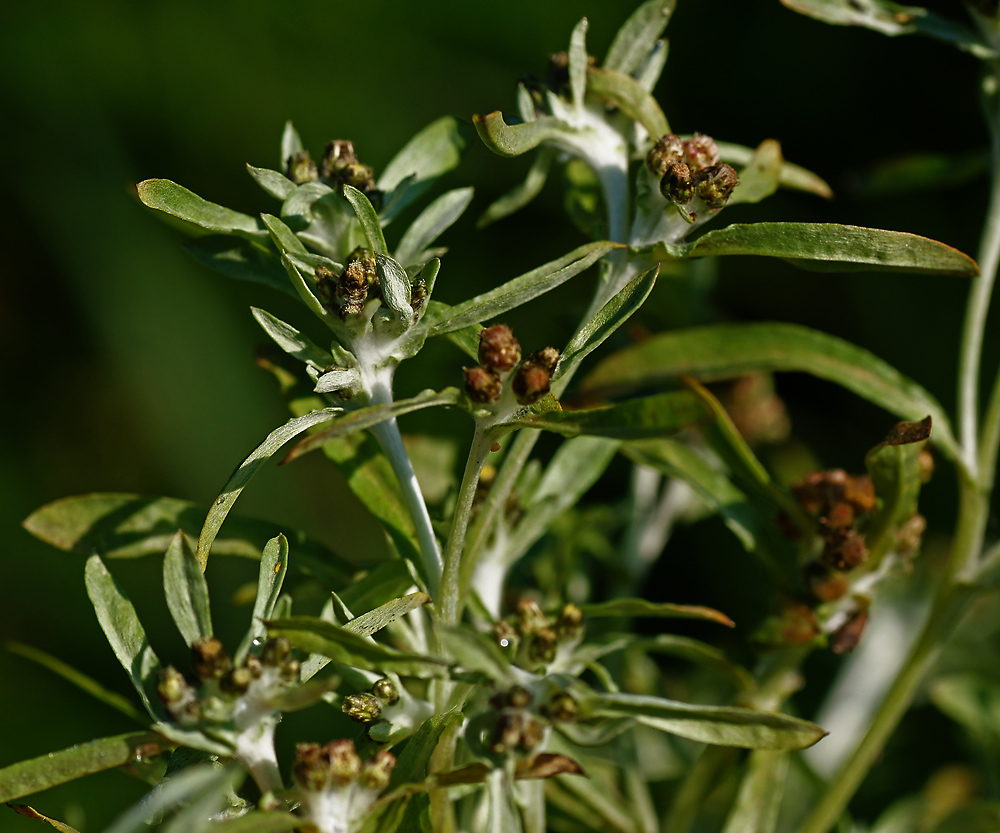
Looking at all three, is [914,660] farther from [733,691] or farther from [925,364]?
[925,364]

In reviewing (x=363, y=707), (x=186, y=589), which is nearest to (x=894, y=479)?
(x=363, y=707)

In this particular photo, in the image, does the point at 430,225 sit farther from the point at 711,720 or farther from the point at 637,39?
the point at 711,720

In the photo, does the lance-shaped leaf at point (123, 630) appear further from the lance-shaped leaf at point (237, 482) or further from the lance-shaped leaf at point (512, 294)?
the lance-shaped leaf at point (512, 294)

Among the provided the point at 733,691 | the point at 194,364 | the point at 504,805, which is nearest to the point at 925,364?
the point at 733,691

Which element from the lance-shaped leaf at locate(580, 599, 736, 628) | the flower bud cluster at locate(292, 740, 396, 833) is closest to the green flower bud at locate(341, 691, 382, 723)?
the flower bud cluster at locate(292, 740, 396, 833)

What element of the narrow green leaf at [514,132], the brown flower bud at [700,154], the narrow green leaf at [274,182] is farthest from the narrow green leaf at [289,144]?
the brown flower bud at [700,154]

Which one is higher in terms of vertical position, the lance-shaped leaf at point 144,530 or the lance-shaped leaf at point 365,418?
the lance-shaped leaf at point 365,418
